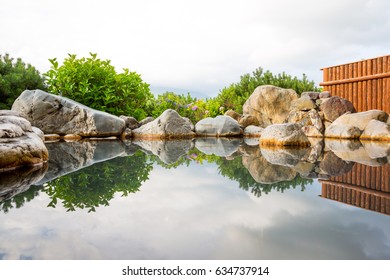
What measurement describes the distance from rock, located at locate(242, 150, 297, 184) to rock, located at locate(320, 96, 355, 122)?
824cm

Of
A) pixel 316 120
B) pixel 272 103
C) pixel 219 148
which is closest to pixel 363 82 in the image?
pixel 316 120

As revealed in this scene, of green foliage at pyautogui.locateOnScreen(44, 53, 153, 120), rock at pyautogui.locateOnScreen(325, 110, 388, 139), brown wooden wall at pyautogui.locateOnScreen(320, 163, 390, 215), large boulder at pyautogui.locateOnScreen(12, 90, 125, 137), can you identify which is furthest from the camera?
green foliage at pyautogui.locateOnScreen(44, 53, 153, 120)

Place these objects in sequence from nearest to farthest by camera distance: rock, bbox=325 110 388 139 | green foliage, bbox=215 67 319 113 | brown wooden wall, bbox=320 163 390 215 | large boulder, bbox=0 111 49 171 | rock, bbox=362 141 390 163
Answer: brown wooden wall, bbox=320 163 390 215, large boulder, bbox=0 111 49 171, rock, bbox=362 141 390 163, rock, bbox=325 110 388 139, green foliage, bbox=215 67 319 113

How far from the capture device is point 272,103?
595 inches

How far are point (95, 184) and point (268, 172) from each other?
76.5 inches

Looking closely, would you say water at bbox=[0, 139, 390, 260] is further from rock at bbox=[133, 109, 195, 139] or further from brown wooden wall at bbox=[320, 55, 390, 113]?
brown wooden wall at bbox=[320, 55, 390, 113]

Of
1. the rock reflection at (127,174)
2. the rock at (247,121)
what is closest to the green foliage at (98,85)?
the rock at (247,121)

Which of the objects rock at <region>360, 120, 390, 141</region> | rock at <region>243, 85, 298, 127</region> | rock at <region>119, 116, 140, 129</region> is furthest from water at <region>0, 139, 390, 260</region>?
rock at <region>243, 85, 298, 127</region>

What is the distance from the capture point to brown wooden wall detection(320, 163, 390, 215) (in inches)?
101

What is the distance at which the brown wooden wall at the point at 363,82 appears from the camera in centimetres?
1196

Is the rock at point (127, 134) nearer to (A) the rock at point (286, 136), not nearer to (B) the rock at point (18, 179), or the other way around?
(A) the rock at point (286, 136)

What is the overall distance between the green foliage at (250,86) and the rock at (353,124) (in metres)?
7.40

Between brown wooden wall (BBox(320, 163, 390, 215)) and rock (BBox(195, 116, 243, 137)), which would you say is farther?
rock (BBox(195, 116, 243, 137))

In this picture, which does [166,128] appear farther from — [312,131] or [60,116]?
[312,131]
